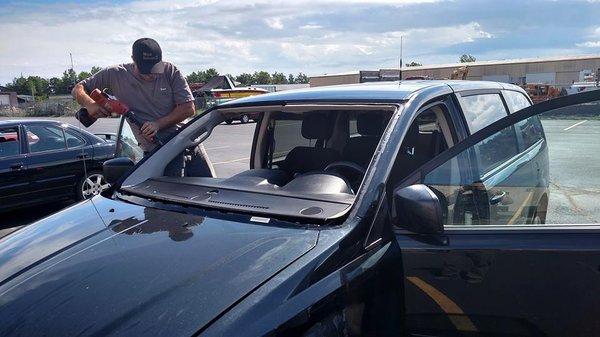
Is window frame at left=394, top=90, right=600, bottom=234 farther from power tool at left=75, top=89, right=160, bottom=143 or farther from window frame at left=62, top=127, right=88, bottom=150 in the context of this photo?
window frame at left=62, top=127, right=88, bottom=150

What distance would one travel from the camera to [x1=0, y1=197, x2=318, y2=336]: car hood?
136cm

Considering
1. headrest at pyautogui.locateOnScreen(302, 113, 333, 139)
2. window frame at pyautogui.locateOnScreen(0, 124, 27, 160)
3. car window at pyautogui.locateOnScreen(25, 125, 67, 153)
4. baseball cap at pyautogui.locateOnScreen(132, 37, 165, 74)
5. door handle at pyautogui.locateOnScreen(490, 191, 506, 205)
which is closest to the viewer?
door handle at pyautogui.locateOnScreen(490, 191, 506, 205)

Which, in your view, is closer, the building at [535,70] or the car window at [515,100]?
the car window at [515,100]

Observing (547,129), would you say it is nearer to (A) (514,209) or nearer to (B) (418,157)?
(A) (514,209)

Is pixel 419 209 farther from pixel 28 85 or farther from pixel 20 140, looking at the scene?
pixel 28 85

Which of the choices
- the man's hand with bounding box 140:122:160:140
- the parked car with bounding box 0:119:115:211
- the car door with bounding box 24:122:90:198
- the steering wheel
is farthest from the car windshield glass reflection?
the car door with bounding box 24:122:90:198

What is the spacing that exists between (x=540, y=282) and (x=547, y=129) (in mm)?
781

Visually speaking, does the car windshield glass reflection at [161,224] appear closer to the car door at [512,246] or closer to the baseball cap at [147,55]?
the car door at [512,246]

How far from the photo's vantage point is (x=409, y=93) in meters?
2.43

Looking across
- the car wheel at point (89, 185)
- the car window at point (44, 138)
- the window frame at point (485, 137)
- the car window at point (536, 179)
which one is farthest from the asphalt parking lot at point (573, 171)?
the car window at point (44, 138)

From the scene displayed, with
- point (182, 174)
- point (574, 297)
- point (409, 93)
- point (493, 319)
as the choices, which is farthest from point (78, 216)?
point (574, 297)

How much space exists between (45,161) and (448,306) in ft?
→ 21.1

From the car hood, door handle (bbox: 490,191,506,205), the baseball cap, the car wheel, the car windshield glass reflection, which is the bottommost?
the car wheel

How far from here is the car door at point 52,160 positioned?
6.71 m
